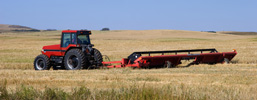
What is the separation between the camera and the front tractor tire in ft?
50.8

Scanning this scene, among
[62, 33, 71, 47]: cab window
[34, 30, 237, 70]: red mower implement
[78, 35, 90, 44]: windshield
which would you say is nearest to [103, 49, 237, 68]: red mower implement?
[34, 30, 237, 70]: red mower implement

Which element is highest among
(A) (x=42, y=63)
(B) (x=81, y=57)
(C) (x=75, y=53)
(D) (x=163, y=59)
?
(C) (x=75, y=53)

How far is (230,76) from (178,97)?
490cm

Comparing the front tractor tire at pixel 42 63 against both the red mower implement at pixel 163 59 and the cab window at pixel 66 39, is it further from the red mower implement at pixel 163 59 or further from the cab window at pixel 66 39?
the red mower implement at pixel 163 59

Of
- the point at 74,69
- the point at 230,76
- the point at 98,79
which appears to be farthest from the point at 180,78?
the point at 74,69

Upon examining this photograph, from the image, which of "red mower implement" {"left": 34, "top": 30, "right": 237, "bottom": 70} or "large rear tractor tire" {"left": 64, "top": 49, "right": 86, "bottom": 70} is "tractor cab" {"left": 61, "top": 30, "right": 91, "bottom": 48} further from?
"large rear tractor tire" {"left": 64, "top": 49, "right": 86, "bottom": 70}

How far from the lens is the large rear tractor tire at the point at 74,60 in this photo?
47.2 feet

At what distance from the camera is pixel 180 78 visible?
36.8ft

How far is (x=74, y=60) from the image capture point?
14906mm

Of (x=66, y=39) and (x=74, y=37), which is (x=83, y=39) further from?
(x=66, y=39)

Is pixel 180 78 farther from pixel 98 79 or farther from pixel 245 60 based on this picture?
pixel 245 60

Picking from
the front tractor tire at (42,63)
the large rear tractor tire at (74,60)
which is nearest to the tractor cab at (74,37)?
the large rear tractor tire at (74,60)

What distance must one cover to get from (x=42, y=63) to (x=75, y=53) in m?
2.12

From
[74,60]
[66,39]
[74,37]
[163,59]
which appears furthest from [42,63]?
[163,59]
